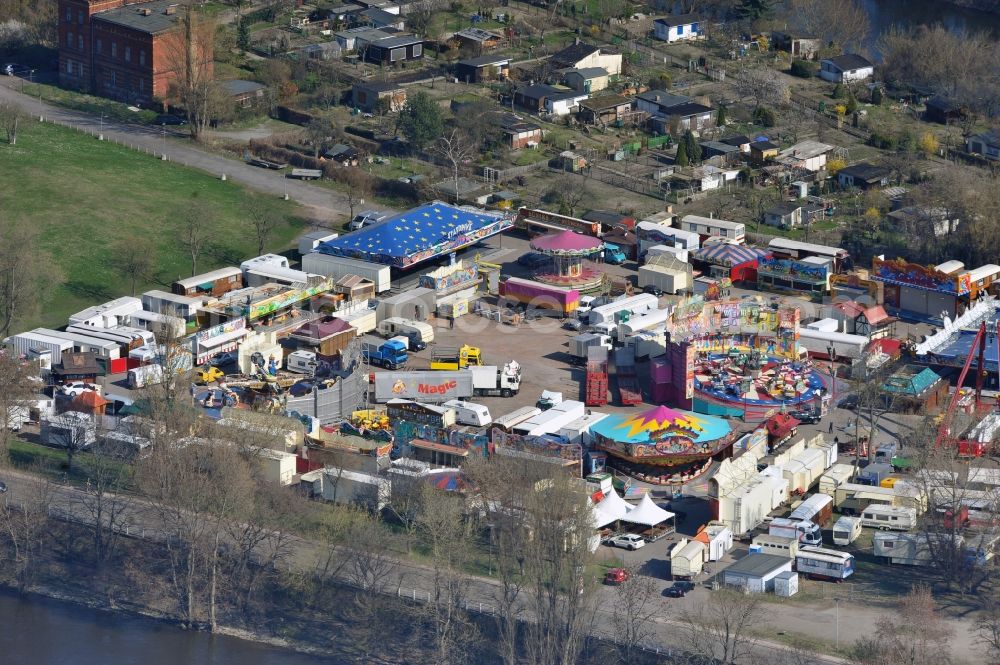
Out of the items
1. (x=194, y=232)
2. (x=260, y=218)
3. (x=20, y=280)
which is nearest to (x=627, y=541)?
(x=20, y=280)

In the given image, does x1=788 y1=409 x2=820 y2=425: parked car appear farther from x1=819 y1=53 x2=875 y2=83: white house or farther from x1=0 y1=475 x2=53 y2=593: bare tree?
x1=819 y1=53 x2=875 y2=83: white house

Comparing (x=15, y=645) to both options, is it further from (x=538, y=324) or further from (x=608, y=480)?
(x=538, y=324)

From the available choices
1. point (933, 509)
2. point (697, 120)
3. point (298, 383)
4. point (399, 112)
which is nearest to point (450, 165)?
point (399, 112)

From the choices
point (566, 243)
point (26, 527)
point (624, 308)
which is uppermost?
point (566, 243)

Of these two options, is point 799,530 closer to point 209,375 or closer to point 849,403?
point 849,403

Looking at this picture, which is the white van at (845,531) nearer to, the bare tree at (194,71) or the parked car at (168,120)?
the bare tree at (194,71)

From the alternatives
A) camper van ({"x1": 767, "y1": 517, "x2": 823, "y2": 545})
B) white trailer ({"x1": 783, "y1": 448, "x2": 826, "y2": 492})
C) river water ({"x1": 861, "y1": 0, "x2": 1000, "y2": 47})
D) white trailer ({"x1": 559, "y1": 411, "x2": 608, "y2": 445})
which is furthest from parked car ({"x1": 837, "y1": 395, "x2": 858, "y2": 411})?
river water ({"x1": 861, "y1": 0, "x2": 1000, "y2": 47})
